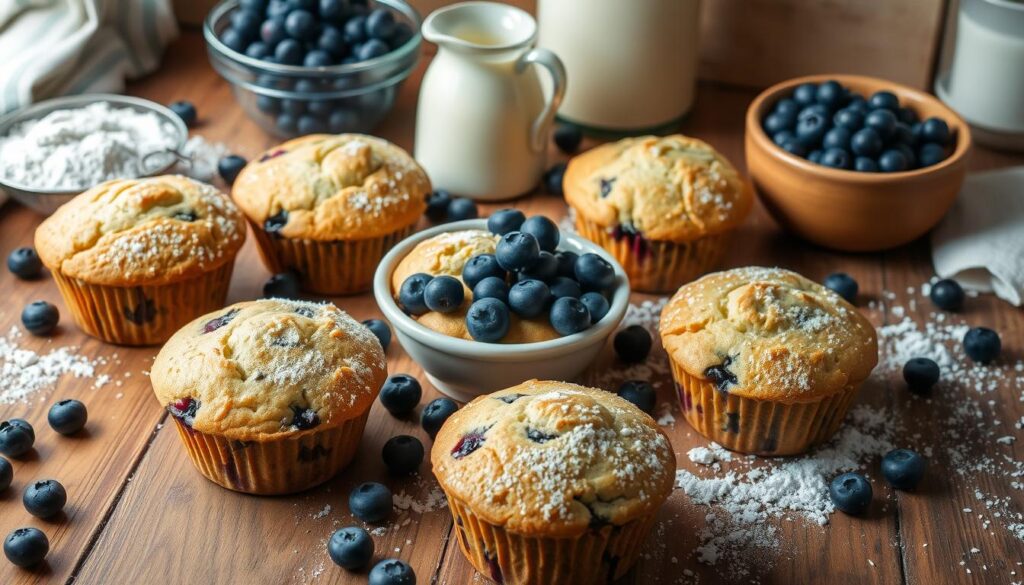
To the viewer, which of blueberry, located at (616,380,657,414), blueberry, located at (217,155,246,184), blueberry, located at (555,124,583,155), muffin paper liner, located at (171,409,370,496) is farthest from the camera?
blueberry, located at (555,124,583,155)

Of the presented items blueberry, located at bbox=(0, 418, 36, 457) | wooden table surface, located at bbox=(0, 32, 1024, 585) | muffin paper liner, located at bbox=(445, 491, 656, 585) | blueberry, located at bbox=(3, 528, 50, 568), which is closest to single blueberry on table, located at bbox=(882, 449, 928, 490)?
wooden table surface, located at bbox=(0, 32, 1024, 585)

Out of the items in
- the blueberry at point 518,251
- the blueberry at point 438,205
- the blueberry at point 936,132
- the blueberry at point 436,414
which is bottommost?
the blueberry at point 438,205

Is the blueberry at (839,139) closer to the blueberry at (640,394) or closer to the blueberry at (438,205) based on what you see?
the blueberry at (640,394)

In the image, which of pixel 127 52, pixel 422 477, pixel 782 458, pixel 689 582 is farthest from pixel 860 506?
pixel 127 52

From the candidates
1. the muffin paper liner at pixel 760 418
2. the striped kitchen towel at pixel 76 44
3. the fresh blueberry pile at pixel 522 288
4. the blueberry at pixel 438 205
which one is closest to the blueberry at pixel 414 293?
the fresh blueberry pile at pixel 522 288

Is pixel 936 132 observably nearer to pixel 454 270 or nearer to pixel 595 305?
pixel 595 305

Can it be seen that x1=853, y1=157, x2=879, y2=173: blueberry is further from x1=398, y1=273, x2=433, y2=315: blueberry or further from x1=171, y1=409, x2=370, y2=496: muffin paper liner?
x1=171, y1=409, x2=370, y2=496: muffin paper liner

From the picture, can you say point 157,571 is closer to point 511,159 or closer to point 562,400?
point 562,400
